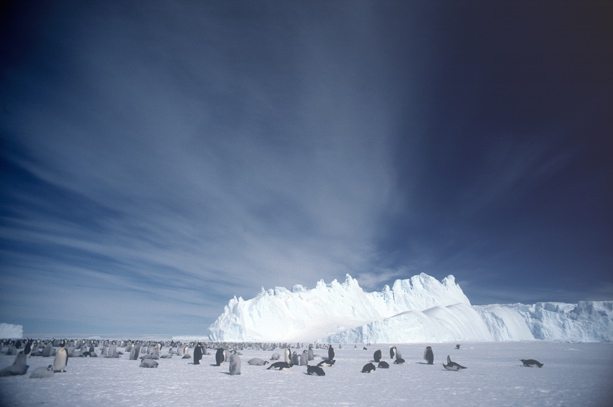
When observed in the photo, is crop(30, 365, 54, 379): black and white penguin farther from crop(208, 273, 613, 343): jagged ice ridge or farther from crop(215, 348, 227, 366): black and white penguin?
crop(208, 273, 613, 343): jagged ice ridge

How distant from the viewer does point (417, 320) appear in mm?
99125

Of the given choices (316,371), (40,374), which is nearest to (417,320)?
(316,371)

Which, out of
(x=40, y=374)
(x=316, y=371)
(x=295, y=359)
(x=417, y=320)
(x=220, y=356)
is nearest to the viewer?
(x=40, y=374)

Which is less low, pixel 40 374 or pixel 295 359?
pixel 40 374

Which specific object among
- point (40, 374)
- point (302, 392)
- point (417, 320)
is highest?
point (417, 320)

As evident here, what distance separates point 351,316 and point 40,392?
7703 inches

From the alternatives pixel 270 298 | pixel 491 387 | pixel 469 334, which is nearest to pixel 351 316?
pixel 270 298

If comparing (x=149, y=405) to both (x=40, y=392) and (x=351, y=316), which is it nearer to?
(x=40, y=392)

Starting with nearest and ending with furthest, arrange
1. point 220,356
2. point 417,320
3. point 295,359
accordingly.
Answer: point 220,356 → point 295,359 → point 417,320

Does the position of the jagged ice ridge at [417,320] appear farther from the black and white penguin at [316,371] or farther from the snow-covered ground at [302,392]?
the snow-covered ground at [302,392]

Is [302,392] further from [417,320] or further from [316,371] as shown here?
[417,320]

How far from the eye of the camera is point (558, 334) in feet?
416

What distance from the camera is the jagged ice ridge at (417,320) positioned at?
331 feet

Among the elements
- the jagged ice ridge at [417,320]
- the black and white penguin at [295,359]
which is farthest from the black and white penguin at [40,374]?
the jagged ice ridge at [417,320]
